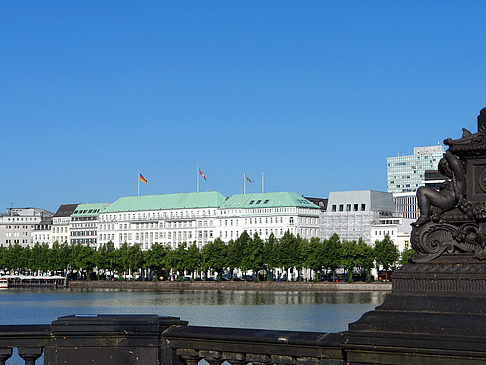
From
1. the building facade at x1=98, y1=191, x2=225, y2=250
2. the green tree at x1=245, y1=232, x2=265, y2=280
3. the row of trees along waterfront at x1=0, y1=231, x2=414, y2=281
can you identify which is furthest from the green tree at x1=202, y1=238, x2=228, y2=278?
the building facade at x1=98, y1=191, x2=225, y2=250

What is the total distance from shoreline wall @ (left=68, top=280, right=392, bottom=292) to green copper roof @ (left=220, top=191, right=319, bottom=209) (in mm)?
36160

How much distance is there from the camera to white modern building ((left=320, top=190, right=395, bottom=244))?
168500 mm

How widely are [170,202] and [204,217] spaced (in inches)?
428

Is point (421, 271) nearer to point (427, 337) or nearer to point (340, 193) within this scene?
point (427, 337)

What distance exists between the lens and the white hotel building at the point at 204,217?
173 meters

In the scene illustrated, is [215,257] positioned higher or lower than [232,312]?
higher

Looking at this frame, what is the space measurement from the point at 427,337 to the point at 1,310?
84.2 meters

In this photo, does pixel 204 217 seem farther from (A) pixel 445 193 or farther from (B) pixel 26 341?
(A) pixel 445 193

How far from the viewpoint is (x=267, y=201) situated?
6905 inches

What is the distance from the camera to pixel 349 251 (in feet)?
426

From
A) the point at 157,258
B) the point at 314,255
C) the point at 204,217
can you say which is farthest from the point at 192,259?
the point at 204,217

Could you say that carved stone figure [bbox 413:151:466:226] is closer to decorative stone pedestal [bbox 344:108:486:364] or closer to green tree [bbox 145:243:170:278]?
decorative stone pedestal [bbox 344:108:486:364]

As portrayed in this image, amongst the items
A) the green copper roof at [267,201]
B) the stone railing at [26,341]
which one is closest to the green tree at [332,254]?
the green copper roof at [267,201]

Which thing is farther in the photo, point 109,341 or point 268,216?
point 268,216
